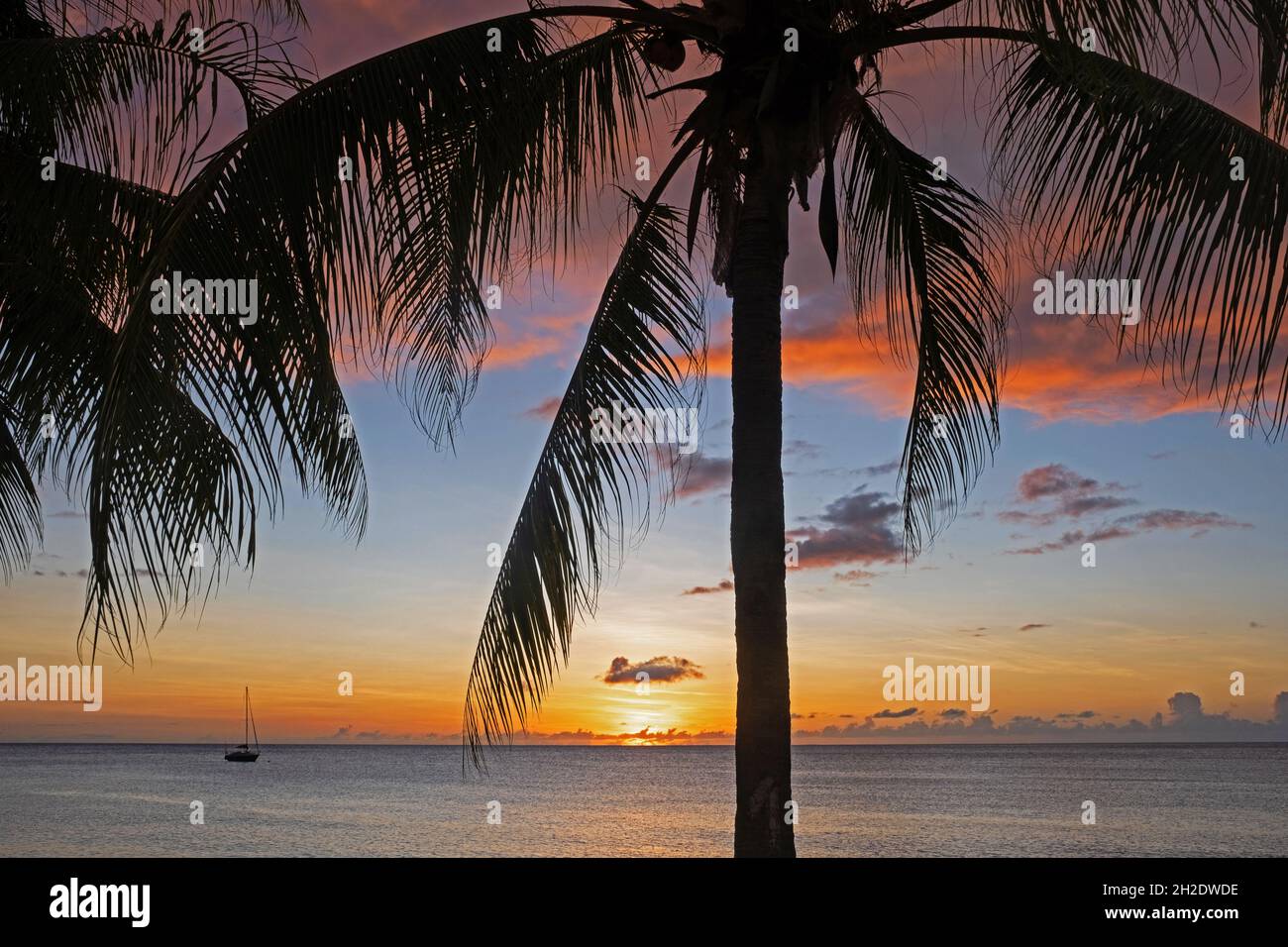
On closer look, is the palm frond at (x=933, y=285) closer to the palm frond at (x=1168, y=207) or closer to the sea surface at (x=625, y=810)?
the palm frond at (x=1168, y=207)

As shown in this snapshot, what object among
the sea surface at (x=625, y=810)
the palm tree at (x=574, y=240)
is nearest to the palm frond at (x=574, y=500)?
the palm tree at (x=574, y=240)

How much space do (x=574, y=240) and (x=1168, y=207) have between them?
286 centimetres

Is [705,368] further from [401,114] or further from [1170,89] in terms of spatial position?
[1170,89]

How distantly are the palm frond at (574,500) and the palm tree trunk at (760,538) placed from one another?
0.72 metres

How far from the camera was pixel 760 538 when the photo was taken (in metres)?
6.20

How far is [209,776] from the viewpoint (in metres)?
97.4

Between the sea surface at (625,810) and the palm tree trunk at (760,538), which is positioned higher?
the palm tree trunk at (760,538)

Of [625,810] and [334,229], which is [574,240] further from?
[625,810]

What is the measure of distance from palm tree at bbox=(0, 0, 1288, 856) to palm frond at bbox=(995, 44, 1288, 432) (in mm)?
17

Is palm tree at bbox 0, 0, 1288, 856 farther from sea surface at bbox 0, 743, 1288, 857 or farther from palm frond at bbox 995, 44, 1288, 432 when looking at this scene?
sea surface at bbox 0, 743, 1288, 857

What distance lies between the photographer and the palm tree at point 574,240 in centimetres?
491

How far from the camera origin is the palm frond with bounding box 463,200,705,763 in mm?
6578
